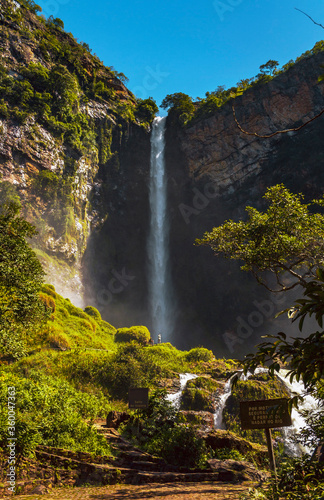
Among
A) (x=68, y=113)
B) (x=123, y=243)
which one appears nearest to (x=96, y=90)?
(x=68, y=113)

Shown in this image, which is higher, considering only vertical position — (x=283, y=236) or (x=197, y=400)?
(x=283, y=236)

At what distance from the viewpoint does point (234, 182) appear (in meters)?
36.7

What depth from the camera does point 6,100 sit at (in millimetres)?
30359

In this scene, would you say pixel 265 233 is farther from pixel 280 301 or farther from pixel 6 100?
pixel 6 100

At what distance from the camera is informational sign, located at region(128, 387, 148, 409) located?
29.7ft

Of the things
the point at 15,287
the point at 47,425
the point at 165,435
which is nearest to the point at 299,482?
the point at 47,425

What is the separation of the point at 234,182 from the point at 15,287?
31.0 metres

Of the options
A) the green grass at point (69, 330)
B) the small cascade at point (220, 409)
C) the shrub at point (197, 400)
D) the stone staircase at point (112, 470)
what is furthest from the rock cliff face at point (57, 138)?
the stone staircase at point (112, 470)

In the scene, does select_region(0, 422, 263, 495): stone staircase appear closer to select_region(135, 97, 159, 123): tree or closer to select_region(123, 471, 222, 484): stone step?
select_region(123, 471, 222, 484): stone step

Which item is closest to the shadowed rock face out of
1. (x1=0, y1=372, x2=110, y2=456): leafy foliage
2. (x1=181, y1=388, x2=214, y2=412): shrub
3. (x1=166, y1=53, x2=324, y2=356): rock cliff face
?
(x1=166, y1=53, x2=324, y2=356): rock cliff face

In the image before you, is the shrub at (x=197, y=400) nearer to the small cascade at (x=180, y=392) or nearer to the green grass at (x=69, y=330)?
the small cascade at (x=180, y=392)

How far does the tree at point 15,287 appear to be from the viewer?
1088cm

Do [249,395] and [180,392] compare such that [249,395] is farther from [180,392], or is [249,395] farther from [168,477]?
[168,477]

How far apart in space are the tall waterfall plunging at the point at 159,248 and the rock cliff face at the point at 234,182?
1.28 m
